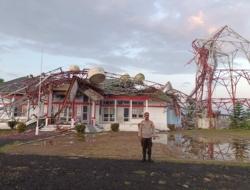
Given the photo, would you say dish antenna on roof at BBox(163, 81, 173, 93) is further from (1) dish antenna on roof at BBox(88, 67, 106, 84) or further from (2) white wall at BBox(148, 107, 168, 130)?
(1) dish antenna on roof at BBox(88, 67, 106, 84)

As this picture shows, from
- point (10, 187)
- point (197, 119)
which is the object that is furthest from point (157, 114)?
point (10, 187)

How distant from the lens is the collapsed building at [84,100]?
36406mm

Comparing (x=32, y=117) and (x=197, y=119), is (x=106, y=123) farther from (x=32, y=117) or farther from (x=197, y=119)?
(x=197, y=119)

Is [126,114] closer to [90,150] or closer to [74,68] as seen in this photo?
[74,68]

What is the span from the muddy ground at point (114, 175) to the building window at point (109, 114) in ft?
94.9

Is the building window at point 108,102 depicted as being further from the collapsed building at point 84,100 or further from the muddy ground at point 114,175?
the muddy ground at point 114,175

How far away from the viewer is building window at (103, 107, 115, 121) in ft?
141

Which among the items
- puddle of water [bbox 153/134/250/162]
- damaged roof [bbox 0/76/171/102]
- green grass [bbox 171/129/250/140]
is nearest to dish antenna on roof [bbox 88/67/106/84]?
damaged roof [bbox 0/76/171/102]

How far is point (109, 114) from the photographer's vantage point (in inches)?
1692

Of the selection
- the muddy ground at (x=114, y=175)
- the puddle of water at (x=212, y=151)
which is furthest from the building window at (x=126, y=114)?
the muddy ground at (x=114, y=175)

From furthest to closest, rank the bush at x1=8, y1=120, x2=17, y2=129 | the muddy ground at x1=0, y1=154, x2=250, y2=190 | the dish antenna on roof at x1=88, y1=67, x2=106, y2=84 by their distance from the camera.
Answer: the dish antenna on roof at x1=88, y1=67, x2=106, y2=84 → the bush at x1=8, y1=120, x2=17, y2=129 → the muddy ground at x1=0, y1=154, x2=250, y2=190

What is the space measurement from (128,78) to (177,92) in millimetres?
8238

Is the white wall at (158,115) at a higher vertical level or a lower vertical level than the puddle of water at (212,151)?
higher

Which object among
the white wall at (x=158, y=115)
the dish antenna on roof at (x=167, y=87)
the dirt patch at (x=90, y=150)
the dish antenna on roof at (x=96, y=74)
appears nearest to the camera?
the dirt patch at (x=90, y=150)
